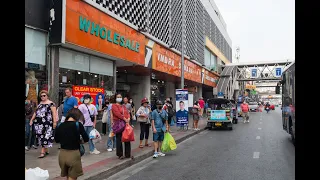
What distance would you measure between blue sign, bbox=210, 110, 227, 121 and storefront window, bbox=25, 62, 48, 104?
395 inches

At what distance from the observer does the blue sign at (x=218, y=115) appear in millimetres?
18031

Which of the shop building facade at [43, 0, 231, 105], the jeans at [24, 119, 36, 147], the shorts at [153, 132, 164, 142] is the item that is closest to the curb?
the shorts at [153, 132, 164, 142]

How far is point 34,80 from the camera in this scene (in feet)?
35.6

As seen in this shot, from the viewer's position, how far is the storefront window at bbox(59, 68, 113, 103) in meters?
12.1

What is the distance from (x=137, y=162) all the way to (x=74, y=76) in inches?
216

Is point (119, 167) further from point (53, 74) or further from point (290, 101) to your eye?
point (290, 101)

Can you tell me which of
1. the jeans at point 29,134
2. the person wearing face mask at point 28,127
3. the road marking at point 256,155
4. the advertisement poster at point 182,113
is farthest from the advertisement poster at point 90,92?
the road marking at point 256,155

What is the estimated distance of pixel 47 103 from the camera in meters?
8.59

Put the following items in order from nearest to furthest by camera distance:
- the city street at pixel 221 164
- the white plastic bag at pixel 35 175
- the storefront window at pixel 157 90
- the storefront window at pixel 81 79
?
the white plastic bag at pixel 35 175
the city street at pixel 221 164
the storefront window at pixel 81 79
the storefront window at pixel 157 90

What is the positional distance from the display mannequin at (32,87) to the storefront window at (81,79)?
48.3 inches

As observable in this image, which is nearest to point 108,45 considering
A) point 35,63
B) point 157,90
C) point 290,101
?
point 35,63

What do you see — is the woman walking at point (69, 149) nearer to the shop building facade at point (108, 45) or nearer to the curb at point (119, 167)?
the curb at point (119, 167)

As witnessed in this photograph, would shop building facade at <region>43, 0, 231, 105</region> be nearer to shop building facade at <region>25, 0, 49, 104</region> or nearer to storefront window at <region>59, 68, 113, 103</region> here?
storefront window at <region>59, 68, 113, 103</region>
